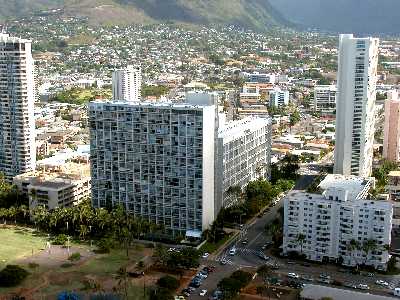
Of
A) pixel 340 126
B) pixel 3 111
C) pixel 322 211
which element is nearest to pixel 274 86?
pixel 340 126

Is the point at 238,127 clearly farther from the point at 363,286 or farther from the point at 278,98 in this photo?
the point at 278,98

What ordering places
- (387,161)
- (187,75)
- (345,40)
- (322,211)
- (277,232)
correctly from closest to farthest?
(322,211)
(277,232)
(345,40)
(387,161)
(187,75)

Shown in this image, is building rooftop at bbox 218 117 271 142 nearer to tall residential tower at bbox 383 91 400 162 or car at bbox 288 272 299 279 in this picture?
car at bbox 288 272 299 279

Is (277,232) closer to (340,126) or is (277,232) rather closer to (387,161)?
(340,126)

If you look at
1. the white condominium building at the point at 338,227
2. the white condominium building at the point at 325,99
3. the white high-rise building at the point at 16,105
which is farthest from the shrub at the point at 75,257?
the white condominium building at the point at 325,99

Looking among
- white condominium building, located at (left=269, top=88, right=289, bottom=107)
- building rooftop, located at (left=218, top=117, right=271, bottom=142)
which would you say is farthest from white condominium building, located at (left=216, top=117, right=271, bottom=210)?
white condominium building, located at (left=269, top=88, right=289, bottom=107)

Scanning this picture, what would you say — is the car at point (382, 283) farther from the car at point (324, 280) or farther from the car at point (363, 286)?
the car at point (324, 280)
